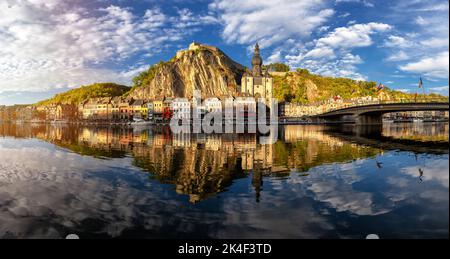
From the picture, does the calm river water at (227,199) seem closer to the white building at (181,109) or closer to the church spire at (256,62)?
the white building at (181,109)

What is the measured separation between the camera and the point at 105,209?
1330cm

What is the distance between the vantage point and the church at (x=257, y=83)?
598 ft

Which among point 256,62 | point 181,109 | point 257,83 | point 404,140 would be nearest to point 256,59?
point 256,62

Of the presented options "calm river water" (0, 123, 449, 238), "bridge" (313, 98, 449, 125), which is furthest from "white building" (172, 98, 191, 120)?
"calm river water" (0, 123, 449, 238)

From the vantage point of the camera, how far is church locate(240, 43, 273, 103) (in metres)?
182

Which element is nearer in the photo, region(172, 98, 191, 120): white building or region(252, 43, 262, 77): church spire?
region(172, 98, 191, 120): white building

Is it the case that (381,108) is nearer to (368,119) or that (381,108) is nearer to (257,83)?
(368,119)

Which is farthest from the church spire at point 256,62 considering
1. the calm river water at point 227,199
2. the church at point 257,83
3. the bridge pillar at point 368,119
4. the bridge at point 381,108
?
the calm river water at point 227,199

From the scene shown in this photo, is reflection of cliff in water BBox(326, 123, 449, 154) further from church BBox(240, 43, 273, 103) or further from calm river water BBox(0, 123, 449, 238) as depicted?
church BBox(240, 43, 273, 103)

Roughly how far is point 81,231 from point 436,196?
15370 mm

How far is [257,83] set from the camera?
609 feet
